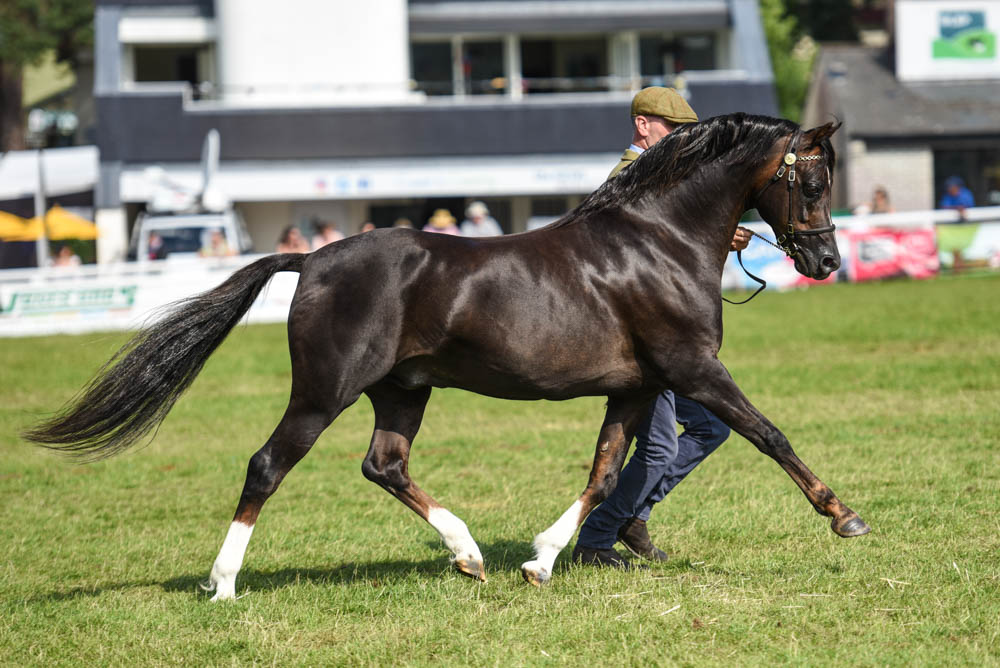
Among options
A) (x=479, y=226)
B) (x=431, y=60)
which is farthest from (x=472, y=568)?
(x=431, y=60)

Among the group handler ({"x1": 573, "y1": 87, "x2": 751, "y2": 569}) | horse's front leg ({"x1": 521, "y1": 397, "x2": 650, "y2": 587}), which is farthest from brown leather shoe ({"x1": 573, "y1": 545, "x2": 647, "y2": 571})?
horse's front leg ({"x1": 521, "y1": 397, "x2": 650, "y2": 587})

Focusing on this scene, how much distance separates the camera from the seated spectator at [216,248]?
20.7m

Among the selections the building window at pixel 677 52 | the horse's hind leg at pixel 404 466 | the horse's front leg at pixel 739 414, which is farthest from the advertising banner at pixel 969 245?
the horse's hind leg at pixel 404 466

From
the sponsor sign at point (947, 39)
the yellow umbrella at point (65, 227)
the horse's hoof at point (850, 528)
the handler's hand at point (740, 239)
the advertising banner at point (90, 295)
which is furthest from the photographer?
the sponsor sign at point (947, 39)

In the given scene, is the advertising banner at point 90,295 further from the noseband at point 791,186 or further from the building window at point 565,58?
the building window at point 565,58

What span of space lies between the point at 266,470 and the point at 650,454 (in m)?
1.82

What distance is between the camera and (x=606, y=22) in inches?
1253

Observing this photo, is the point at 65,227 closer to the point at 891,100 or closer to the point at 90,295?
the point at 90,295

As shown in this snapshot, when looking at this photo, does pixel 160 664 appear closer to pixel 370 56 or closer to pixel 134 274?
pixel 134 274

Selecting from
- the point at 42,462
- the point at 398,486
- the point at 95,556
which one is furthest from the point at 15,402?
the point at 398,486

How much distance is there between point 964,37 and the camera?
114 feet

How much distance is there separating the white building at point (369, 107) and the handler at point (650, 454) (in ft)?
75.6

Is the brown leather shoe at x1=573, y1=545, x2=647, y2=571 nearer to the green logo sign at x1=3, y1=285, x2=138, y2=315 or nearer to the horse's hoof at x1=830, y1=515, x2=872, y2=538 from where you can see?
the horse's hoof at x1=830, y1=515, x2=872, y2=538

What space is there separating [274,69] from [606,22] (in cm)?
881
